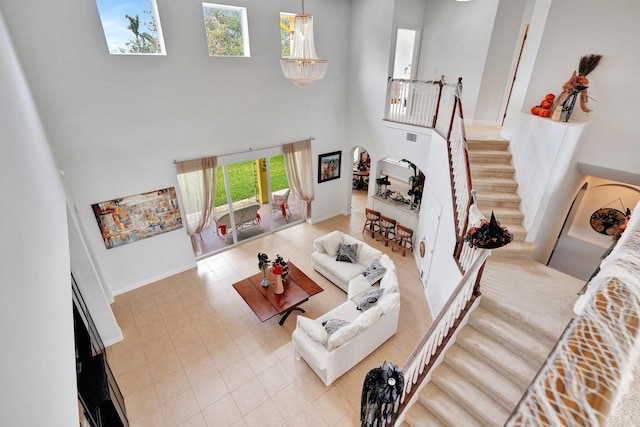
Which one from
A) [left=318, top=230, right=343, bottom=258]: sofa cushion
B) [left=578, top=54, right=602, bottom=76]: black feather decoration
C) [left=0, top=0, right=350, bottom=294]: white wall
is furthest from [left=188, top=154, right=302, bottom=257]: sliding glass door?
[left=578, top=54, right=602, bottom=76]: black feather decoration

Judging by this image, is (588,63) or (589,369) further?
(588,63)

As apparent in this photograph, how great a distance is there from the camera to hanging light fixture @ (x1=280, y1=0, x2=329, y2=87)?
439cm

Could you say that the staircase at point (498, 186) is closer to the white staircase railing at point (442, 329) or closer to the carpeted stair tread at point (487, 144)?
the carpeted stair tread at point (487, 144)

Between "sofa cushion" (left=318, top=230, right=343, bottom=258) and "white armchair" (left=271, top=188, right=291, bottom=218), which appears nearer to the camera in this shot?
"sofa cushion" (left=318, top=230, right=343, bottom=258)

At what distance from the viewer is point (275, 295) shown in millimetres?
5508

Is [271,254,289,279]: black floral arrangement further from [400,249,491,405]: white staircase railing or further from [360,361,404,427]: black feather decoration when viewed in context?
[360,361,404,427]: black feather decoration

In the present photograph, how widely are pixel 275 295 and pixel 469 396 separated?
333 cm

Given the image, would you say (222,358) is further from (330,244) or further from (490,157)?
(490,157)

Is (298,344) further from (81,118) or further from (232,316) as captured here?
(81,118)

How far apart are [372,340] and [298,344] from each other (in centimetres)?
118

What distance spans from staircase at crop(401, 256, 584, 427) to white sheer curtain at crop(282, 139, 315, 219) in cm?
536

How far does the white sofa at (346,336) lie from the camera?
14.0ft

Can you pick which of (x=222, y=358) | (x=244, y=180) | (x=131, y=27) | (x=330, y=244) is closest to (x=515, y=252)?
(x=330, y=244)

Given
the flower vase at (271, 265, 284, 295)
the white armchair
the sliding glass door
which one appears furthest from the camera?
the white armchair
